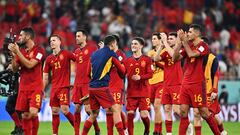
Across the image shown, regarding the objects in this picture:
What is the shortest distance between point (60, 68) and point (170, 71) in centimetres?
258

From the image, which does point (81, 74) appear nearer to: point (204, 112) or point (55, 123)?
point (55, 123)

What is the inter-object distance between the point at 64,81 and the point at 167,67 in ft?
8.16

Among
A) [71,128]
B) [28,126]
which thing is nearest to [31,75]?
[28,126]

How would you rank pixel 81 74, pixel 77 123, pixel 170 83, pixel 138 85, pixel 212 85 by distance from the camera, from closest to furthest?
1. pixel 212 85
2. pixel 77 123
3. pixel 138 85
4. pixel 170 83
5. pixel 81 74

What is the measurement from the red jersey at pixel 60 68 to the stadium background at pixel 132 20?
9744mm

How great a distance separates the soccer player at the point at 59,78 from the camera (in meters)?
18.2

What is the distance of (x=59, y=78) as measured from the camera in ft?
60.3

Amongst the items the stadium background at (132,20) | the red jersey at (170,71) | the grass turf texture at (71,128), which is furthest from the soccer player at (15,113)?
the stadium background at (132,20)

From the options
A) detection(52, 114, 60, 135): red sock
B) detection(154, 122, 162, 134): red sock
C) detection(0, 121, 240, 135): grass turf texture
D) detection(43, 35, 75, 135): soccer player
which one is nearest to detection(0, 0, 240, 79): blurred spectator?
detection(0, 121, 240, 135): grass turf texture

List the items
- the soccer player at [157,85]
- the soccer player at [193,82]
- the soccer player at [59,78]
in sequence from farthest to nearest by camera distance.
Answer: the soccer player at [157,85] → the soccer player at [59,78] → the soccer player at [193,82]

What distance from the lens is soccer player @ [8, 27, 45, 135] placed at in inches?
648

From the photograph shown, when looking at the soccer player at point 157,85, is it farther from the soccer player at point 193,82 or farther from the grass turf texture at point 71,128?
the soccer player at point 193,82

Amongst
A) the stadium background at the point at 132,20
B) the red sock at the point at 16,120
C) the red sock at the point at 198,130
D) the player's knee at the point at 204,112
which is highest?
the stadium background at the point at 132,20

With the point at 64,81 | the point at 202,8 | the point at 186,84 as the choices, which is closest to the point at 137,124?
the point at 64,81
